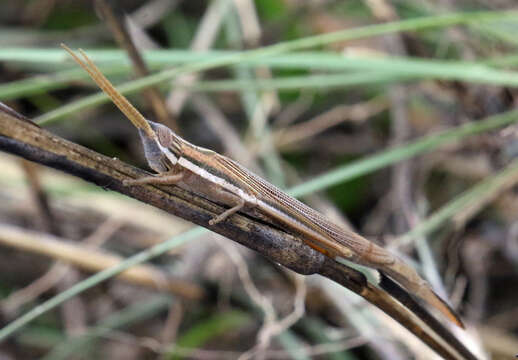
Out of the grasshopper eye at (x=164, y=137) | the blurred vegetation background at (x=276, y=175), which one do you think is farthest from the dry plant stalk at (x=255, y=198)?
the blurred vegetation background at (x=276, y=175)

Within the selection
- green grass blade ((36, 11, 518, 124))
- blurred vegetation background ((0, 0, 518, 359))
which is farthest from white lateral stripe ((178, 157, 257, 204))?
green grass blade ((36, 11, 518, 124))

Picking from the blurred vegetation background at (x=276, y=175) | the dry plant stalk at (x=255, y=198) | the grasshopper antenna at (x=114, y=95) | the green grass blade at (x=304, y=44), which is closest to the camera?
the grasshopper antenna at (x=114, y=95)

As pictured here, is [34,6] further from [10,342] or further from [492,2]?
[492,2]

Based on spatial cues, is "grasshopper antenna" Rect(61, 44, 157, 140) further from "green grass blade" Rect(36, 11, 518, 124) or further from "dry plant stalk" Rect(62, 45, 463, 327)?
"green grass blade" Rect(36, 11, 518, 124)

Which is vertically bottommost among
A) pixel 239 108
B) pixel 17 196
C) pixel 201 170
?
pixel 201 170

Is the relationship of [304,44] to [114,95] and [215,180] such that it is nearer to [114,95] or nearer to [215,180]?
[215,180]

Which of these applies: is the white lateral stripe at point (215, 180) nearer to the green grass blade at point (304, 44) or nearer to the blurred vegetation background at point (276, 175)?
the blurred vegetation background at point (276, 175)

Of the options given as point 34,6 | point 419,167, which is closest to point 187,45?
point 34,6
